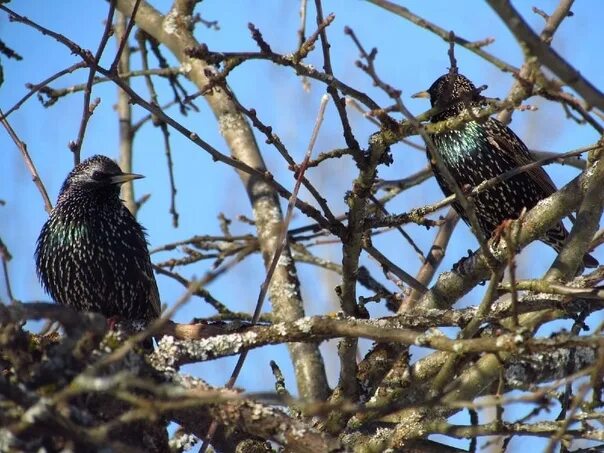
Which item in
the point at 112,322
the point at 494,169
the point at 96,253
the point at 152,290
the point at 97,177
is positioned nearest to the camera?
the point at 112,322

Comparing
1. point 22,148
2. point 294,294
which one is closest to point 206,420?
point 22,148

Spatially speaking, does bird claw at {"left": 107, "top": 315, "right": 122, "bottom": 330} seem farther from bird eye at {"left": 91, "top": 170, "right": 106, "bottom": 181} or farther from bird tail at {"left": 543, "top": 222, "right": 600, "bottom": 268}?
bird tail at {"left": 543, "top": 222, "right": 600, "bottom": 268}

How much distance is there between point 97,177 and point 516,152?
248cm

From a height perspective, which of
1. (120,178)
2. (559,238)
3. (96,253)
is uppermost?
(120,178)

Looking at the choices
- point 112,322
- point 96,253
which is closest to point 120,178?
point 96,253

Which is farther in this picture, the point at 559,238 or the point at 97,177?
the point at 559,238

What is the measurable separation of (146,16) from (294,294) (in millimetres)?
2155

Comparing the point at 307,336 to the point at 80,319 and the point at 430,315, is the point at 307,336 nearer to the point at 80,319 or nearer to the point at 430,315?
the point at 430,315

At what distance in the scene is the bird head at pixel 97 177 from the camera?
5113 millimetres

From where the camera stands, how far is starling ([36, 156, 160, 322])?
4.85 m

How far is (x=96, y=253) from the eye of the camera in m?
4.87

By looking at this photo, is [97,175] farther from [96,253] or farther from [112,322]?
[112,322]

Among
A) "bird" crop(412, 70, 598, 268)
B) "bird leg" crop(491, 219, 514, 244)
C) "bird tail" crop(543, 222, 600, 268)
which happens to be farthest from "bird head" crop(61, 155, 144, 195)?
"bird tail" crop(543, 222, 600, 268)

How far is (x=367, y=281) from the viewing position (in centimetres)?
471
